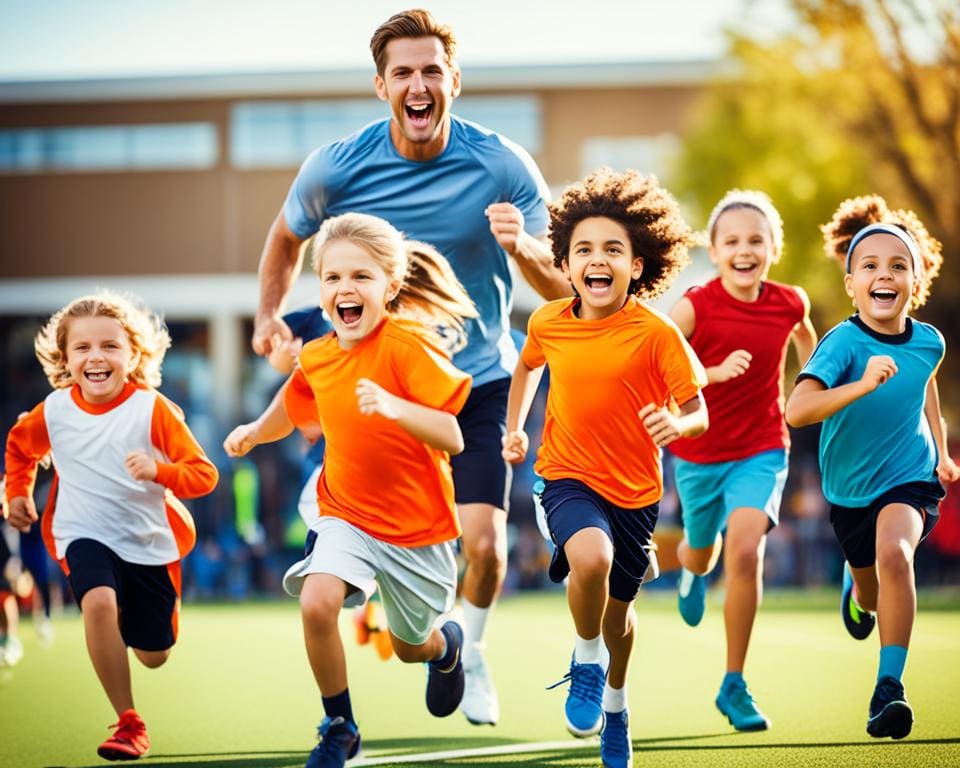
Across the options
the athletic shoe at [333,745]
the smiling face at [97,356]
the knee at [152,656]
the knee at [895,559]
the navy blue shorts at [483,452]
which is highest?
the smiling face at [97,356]

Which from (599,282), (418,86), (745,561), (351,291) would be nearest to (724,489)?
(745,561)

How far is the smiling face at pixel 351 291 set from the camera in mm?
5727

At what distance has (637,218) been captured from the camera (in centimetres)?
611

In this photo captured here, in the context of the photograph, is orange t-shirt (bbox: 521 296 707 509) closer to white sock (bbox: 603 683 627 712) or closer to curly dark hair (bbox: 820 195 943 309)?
white sock (bbox: 603 683 627 712)

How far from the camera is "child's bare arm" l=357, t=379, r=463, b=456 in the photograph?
209 inches

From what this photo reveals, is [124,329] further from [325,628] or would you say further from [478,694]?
[478,694]

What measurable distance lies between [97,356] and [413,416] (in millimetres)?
1863

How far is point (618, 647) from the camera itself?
607 centimetres

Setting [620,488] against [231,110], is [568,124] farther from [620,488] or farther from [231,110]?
[620,488]

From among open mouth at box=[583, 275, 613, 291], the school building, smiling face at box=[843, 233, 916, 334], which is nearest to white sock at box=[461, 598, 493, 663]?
open mouth at box=[583, 275, 613, 291]

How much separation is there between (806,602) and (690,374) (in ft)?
37.4

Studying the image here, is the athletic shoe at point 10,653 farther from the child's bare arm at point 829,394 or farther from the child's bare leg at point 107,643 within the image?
the child's bare arm at point 829,394

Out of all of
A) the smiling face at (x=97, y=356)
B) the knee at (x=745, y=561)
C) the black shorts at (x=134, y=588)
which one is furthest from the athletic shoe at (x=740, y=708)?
the smiling face at (x=97, y=356)

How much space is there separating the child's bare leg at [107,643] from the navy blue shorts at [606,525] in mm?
1816
